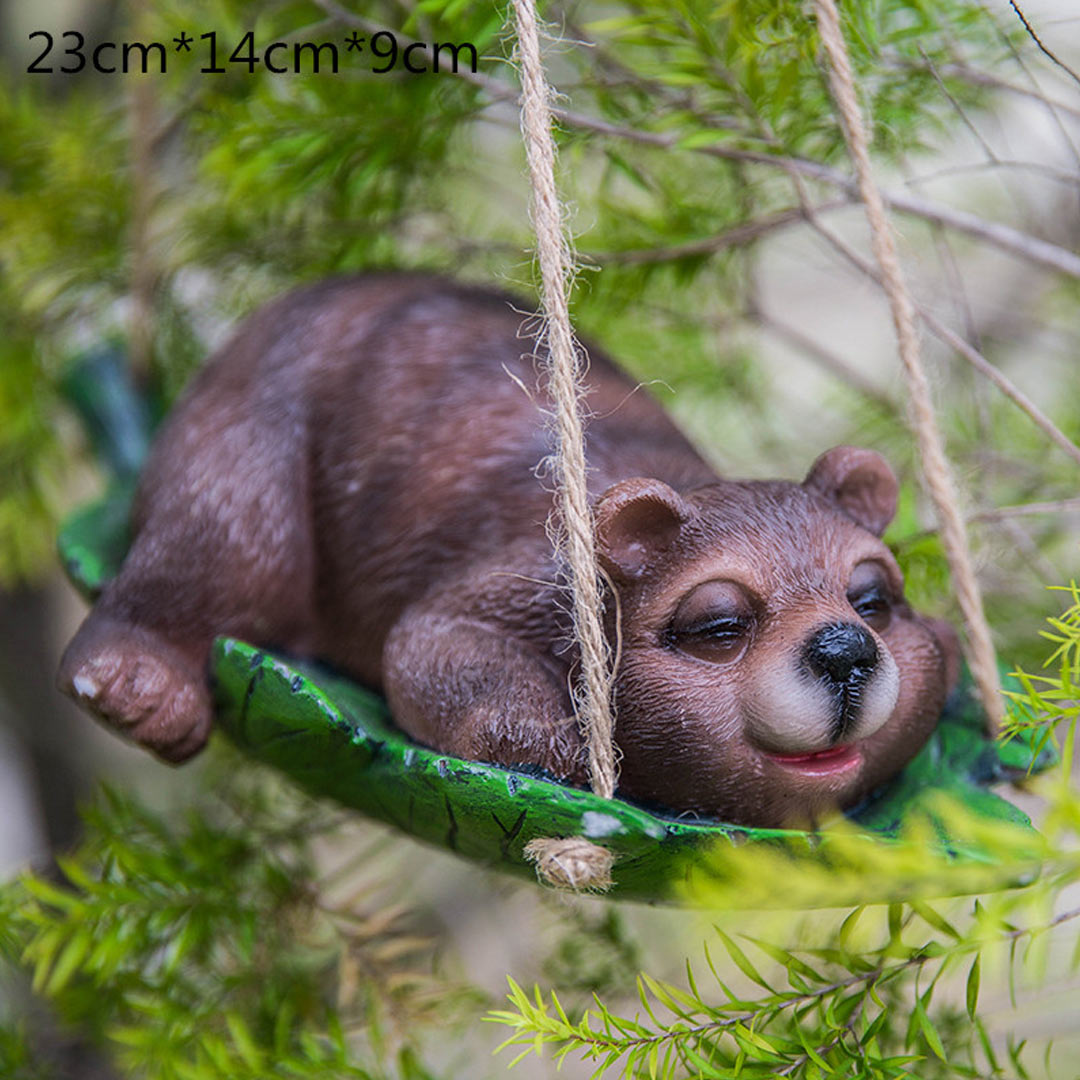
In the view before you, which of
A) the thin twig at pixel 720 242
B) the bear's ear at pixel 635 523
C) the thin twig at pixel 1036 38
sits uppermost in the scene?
the thin twig at pixel 1036 38

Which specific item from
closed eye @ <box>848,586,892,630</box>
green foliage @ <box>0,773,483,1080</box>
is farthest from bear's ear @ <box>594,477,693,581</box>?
green foliage @ <box>0,773,483,1080</box>

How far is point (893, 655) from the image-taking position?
620 millimetres

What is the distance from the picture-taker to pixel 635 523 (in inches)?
23.0

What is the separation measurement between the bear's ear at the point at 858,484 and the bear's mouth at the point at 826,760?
5.1 inches

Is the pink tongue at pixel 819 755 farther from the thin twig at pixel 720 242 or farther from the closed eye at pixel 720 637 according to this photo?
the thin twig at pixel 720 242

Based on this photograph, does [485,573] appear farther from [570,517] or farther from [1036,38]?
[1036,38]

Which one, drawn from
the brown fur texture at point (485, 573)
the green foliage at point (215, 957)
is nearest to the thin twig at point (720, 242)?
the brown fur texture at point (485, 573)

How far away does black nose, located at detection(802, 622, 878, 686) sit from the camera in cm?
54

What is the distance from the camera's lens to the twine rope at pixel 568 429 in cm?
54

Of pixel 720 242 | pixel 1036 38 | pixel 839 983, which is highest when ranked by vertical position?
pixel 1036 38

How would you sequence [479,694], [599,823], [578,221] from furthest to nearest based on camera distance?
[578,221] → [479,694] → [599,823]

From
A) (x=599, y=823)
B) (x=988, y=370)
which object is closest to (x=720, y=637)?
(x=599, y=823)

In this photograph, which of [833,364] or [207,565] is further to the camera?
[833,364]

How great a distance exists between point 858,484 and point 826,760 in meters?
0.16
